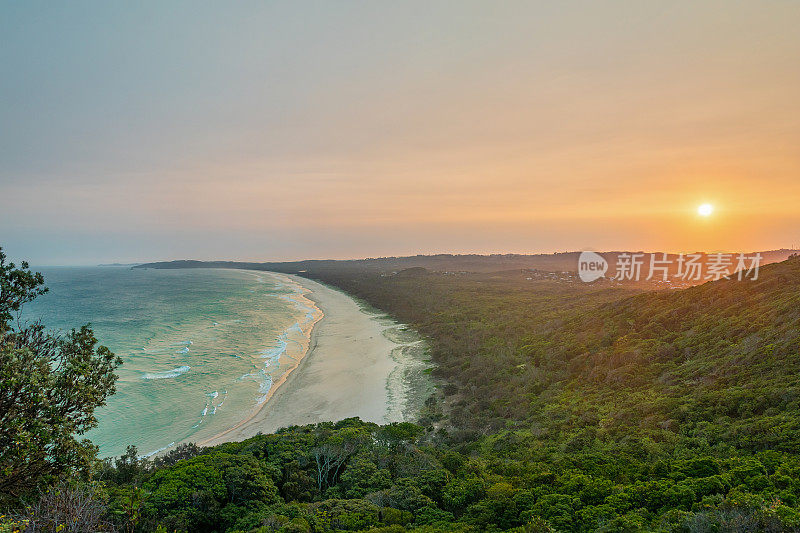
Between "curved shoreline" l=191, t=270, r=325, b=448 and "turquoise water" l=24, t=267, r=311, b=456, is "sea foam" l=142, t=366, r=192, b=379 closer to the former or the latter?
"turquoise water" l=24, t=267, r=311, b=456

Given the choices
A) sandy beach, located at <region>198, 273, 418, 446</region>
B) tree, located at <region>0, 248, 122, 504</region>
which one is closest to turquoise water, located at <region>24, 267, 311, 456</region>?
sandy beach, located at <region>198, 273, 418, 446</region>

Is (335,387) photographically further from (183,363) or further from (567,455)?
(567,455)

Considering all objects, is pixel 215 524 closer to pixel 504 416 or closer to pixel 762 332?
pixel 504 416

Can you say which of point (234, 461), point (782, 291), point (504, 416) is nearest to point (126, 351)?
point (234, 461)

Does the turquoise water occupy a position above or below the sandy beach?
below

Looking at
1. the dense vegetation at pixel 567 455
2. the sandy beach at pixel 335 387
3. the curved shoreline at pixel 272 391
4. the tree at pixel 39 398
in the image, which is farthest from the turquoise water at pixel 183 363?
the tree at pixel 39 398

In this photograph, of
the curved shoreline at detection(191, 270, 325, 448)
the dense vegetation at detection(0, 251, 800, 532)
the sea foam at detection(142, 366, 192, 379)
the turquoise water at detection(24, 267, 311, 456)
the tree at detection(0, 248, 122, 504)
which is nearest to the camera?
the tree at detection(0, 248, 122, 504)
